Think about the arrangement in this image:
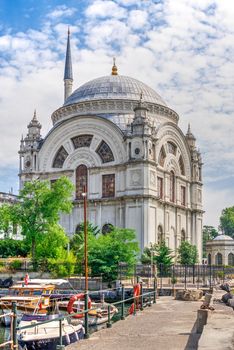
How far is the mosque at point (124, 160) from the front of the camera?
56.1m

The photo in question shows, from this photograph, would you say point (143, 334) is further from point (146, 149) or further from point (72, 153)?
point (72, 153)

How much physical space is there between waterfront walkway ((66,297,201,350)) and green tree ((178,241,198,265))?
1544 inches

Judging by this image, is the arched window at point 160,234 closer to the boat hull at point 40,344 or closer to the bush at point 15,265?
the bush at point 15,265

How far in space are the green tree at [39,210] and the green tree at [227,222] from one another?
7346 centimetres

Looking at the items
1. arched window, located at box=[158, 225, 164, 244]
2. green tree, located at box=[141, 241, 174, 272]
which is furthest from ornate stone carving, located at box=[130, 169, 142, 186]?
green tree, located at box=[141, 241, 174, 272]

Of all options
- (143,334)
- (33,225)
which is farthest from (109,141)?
(143,334)

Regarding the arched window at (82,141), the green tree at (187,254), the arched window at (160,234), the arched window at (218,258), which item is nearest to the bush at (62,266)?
the arched window at (160,234)

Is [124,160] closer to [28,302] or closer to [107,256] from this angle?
[107,256]

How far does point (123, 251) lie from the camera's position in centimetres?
4406

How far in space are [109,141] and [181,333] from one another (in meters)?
44.5

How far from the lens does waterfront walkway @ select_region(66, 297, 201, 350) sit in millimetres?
12962

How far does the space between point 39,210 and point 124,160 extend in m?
14.2

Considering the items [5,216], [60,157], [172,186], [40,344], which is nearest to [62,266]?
[5,216]

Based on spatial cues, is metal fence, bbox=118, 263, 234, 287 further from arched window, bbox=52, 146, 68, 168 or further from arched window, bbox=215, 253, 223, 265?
arched window, bbox=215, 253, 223, 265
